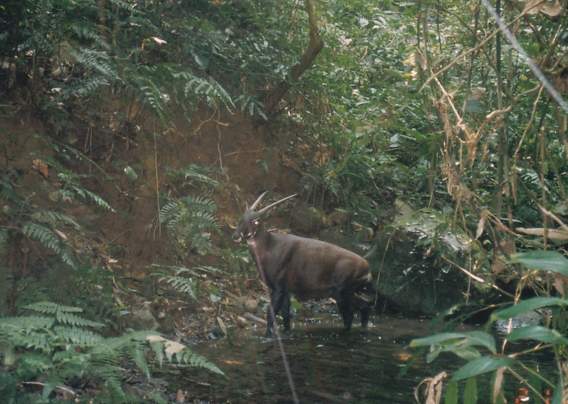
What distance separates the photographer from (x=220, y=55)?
7.39 metres

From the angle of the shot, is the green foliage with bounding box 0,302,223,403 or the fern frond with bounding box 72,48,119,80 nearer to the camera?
the green foliage with bounding box 0,302,223,403

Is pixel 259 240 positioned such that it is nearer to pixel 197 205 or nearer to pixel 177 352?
pixel 197 205

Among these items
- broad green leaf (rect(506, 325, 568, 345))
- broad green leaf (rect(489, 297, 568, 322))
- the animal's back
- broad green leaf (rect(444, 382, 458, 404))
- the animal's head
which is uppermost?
broad green leaf (rect(489, 297, 568, 322))

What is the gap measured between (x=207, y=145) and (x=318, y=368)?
3.87 m

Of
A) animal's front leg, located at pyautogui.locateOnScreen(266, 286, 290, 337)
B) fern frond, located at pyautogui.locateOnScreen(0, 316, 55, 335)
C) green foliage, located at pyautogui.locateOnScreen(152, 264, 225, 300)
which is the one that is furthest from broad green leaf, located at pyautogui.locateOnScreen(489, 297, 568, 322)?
animal's front leg, located at pyautogui.locateOnScreen(266, 286, 290, 337)

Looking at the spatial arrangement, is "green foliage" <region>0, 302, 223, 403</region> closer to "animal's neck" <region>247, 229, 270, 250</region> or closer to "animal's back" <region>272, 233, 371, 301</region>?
"animal's neck" <region>247, 229, 270, 250</region>

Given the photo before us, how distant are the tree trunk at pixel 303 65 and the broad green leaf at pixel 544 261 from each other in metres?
5.66

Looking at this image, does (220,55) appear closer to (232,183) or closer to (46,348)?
(232,183)

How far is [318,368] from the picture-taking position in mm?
5156

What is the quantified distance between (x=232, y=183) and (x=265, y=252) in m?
1.66

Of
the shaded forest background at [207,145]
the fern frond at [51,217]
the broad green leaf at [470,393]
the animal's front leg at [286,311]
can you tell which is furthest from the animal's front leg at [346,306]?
the broad green leaf at [470,393]

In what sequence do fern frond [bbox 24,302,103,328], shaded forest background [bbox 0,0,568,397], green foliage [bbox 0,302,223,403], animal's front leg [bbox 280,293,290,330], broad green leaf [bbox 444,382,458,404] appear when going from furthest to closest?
animal's front leg [bbox 280,293,290,330], shaded forest background [bbox 0,0,568,397], fern frond [bbox 24,302,103,328], green foliage [bbox 0,302,223,403], broad green leaf [bbox 444,382,458,404]

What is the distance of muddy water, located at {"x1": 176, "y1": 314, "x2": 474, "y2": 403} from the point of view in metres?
4.36

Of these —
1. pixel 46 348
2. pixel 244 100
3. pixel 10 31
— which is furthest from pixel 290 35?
pixel 46 348
